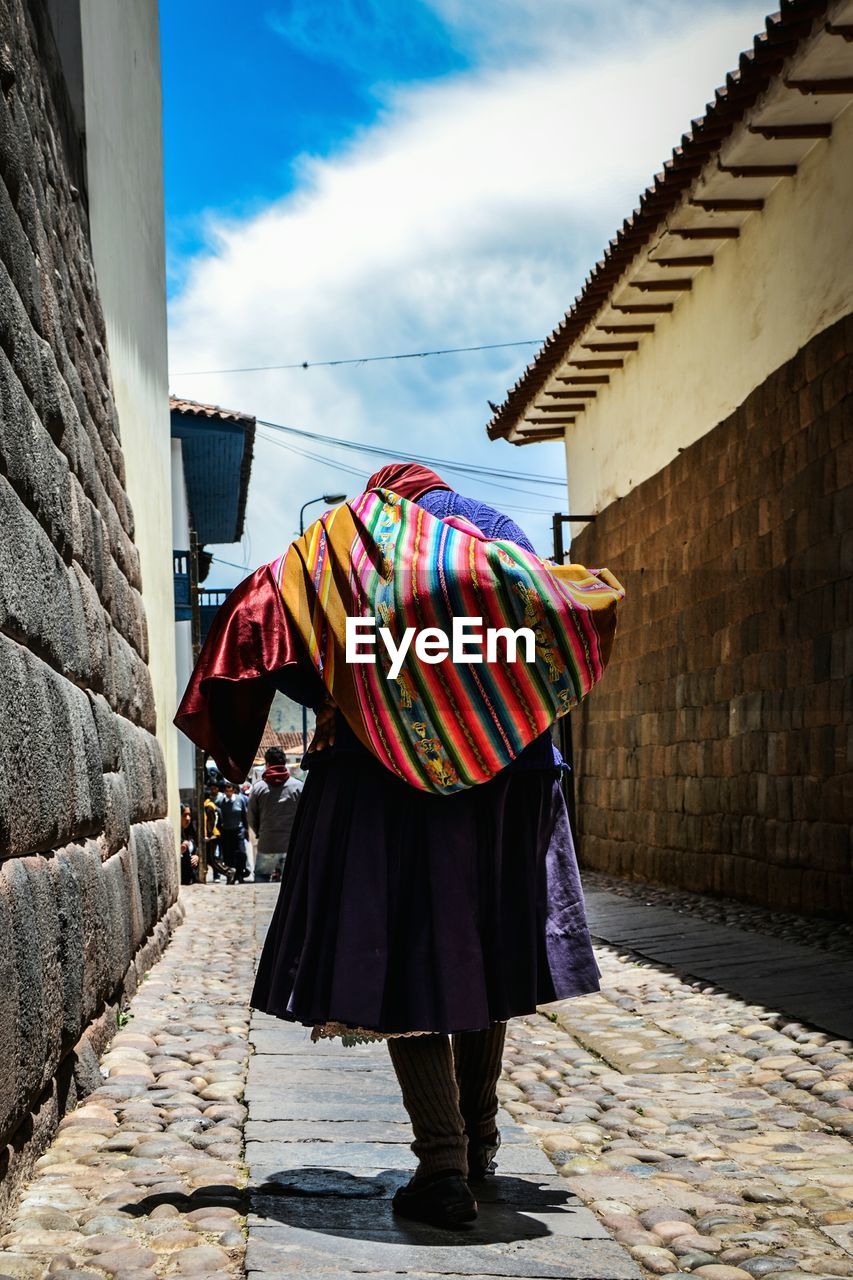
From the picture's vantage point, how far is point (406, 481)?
334 centimetres

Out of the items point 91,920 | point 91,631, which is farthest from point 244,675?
point 91,631

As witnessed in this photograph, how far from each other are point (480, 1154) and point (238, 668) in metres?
1.20

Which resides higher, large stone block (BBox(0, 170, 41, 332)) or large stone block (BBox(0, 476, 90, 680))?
large stone block (BBox(0, 170, 41, 332))

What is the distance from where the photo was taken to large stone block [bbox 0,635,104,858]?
3180 mm

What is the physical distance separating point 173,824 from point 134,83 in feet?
16.1

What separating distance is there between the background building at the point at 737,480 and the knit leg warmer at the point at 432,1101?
5686 mm

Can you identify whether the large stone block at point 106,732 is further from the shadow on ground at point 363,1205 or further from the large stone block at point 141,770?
the shadow on ground at point 363,1205

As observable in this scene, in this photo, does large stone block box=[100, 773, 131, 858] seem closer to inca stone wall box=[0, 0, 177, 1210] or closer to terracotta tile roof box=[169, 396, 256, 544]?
inca stone wall box=[0, 0, 177, 1210]

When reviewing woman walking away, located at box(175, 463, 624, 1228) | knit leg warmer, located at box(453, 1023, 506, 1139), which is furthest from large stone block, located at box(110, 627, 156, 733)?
knit leg warmer, located at box(453, 1023, 506, 1139)

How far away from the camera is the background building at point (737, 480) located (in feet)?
28.3

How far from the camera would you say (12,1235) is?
2.87 meters

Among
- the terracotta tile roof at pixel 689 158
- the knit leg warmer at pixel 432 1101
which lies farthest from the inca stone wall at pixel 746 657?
the knit leg warmer at pixel 432 1101

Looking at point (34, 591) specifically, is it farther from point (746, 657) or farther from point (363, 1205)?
point (746, 657)

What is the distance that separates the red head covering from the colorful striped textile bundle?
12 cm
